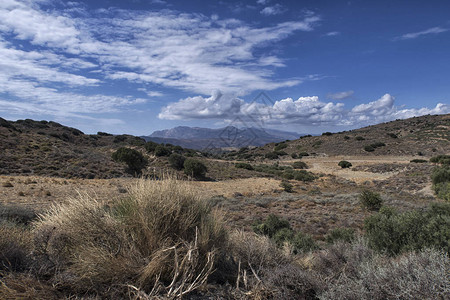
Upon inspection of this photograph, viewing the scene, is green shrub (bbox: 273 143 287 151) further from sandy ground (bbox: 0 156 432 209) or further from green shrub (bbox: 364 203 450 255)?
green shrub (bbox: 364 203 450 255)

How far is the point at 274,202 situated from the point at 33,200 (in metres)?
14.0

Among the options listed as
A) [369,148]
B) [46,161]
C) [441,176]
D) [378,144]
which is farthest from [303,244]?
[378,144]

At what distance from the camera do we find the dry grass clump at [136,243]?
289 cm

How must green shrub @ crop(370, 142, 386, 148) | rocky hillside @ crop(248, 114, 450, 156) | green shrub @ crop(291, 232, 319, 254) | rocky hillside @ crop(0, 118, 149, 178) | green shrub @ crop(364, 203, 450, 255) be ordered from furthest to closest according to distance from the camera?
green shrub @ crop(370, 142, 386, 148) < rocky hillside @ crop(248, 114, 450, 156) < rocky hillside @ crop(0, 118, 149, 178) < green shrub @ crop(291, 232, 319, 254) < green shrub @ crop(364, 203, 450, 255)

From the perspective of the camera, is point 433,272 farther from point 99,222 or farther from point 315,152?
point 315,152

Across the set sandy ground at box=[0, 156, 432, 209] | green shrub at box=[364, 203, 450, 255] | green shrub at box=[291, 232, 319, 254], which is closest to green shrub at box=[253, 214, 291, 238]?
green shrub at box=[291, 232, 319, 254]

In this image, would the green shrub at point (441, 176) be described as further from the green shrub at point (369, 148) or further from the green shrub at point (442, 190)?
the green shrub at point (369, 148)

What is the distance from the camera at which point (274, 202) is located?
1727 centimetres

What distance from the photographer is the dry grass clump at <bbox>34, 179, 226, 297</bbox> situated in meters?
2.89

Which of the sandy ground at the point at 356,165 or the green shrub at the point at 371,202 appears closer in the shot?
the green shrub at the point at 371,202

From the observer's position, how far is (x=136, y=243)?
3.39 meters

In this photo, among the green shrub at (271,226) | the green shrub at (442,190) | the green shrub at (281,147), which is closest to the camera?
the green shrub at (271,226)

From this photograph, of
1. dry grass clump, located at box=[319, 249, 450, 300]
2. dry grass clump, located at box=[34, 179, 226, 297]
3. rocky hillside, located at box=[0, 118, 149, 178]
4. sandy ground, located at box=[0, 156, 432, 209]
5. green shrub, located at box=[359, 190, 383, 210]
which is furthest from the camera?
rocky hillside, located at box=[0, 118, 149, 178]

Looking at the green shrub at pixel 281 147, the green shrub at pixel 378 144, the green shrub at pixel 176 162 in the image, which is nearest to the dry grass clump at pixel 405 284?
the green shrub at pixel 176 162
